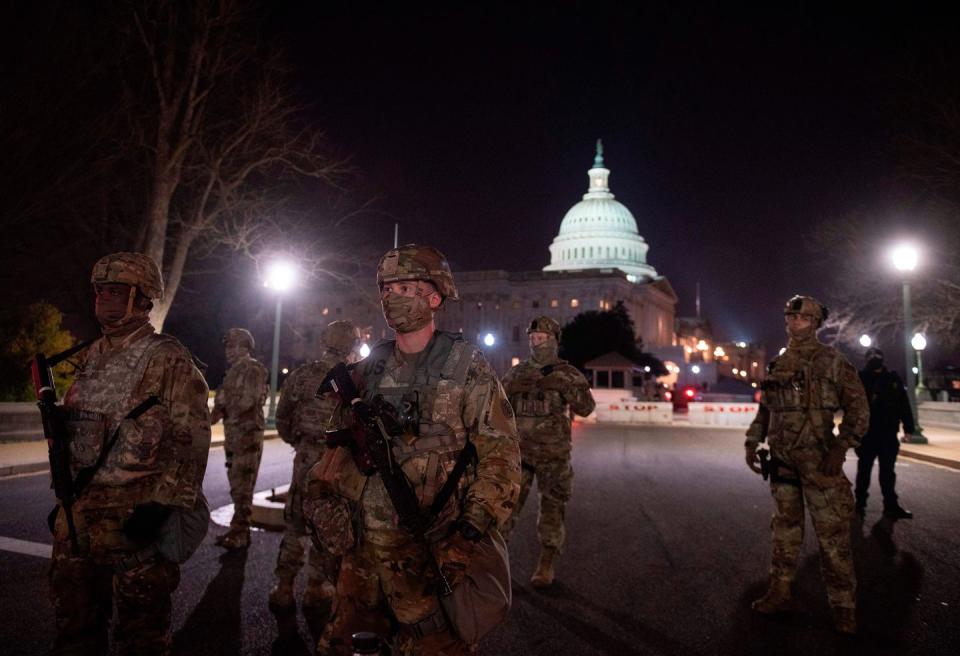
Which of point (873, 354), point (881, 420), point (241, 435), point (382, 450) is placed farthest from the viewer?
point (873, 354)

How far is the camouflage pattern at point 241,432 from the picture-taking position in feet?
21.7

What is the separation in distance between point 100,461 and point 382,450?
1.61m

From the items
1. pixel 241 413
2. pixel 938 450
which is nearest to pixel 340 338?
pixel 241 413

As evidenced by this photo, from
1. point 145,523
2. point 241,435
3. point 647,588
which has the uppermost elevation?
point 241,435

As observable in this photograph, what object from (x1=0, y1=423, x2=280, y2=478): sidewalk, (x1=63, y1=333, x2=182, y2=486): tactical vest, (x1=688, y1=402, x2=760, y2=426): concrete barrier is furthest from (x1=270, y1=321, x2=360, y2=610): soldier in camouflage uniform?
(x1=688, y1=402, x2=760, y2=426): concrete barrier

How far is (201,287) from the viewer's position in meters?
43.9

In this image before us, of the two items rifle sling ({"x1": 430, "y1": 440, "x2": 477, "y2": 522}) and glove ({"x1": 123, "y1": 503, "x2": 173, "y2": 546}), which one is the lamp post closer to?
glove ({"x1": 123, "y1": 503, "x2": 173, "y2": 546})

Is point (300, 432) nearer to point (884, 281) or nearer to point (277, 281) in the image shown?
point (277, 281)

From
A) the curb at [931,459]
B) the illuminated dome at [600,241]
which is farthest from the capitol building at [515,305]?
the curb at [931,459]

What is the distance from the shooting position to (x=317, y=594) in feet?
16.0

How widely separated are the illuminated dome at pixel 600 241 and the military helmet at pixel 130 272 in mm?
103477

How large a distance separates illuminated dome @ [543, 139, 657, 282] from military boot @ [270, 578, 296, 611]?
102344mm

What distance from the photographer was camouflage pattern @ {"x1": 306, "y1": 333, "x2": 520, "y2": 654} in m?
2.56

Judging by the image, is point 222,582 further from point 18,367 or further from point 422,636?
point 18,367
